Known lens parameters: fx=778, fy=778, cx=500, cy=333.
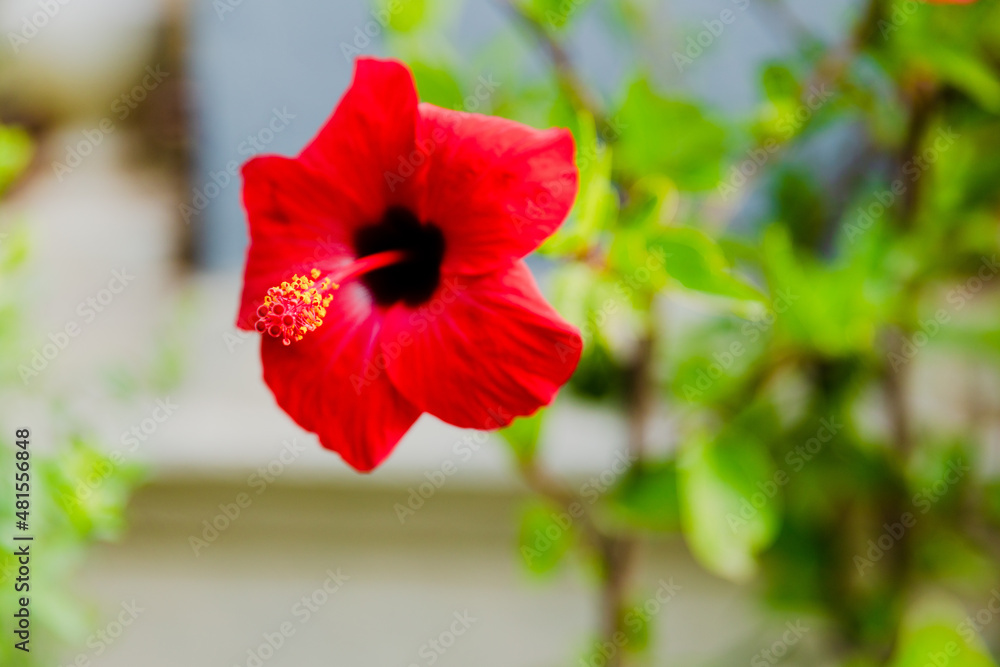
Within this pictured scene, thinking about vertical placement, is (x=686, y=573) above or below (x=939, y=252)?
below

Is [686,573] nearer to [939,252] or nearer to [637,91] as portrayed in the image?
[939,252]

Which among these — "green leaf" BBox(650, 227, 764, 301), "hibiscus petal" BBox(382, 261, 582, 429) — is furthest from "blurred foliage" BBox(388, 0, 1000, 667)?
"hibiscus petal" BBox(382, 261, 582, 429)

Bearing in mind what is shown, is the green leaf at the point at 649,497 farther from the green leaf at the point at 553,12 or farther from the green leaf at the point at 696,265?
the green leaf at the point at 553,12

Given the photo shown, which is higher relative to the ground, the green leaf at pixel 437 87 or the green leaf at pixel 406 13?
the green leaf at pixel 406 13

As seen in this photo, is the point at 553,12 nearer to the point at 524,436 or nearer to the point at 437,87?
the point at 437,87

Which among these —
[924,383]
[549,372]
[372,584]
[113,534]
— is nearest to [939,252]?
[924,383]

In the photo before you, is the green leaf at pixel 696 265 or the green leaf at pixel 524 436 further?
the green leaf at pixel 524 436

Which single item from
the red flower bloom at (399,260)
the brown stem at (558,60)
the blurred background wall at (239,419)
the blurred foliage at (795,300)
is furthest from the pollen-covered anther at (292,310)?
the blurred background wall at (239,419)

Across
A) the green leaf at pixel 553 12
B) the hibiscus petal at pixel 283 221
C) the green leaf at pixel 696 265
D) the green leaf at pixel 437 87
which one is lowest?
the green leaf at pixel 696 265
